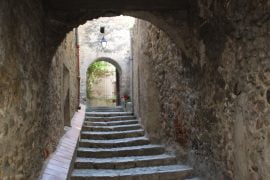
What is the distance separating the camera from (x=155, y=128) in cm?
745

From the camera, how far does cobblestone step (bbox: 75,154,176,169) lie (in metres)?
6.18

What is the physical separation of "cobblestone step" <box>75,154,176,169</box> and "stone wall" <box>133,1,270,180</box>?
1.32ft

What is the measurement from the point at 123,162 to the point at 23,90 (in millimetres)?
3361

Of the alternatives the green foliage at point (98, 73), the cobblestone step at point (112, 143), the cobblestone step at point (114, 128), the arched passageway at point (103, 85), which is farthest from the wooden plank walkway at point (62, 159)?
the arched passageway at point (103, 85)

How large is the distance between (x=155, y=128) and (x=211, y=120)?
3195mm

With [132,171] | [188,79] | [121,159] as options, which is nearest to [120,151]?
[121,159]

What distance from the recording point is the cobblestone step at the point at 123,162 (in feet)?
20.3

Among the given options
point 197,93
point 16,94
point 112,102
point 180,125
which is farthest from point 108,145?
point 112,102

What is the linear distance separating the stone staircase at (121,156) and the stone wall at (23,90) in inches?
52.9

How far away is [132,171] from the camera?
591 cm

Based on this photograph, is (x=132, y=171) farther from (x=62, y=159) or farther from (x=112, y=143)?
(x=112, y=143)

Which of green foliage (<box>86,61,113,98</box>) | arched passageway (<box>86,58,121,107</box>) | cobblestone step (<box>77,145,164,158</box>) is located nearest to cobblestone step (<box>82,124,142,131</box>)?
cobblestone step (<box>77,145,164,158</box>)

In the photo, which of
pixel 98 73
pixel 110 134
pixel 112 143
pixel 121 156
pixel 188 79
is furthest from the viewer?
pixel 98 73

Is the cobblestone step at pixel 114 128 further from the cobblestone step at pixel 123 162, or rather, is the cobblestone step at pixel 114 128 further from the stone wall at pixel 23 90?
the stone wall at pixel 23 90
